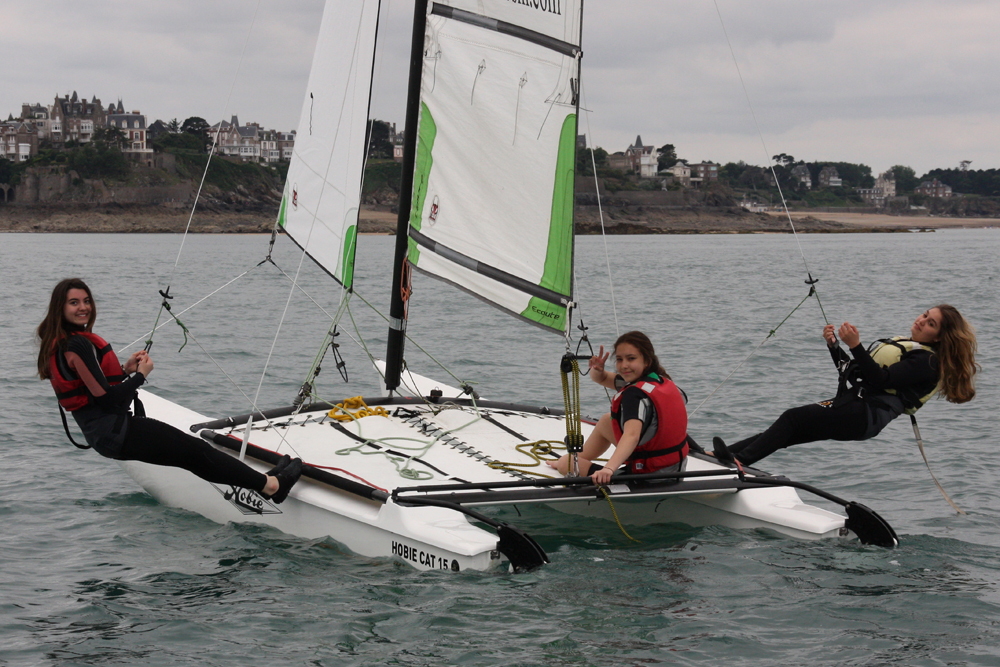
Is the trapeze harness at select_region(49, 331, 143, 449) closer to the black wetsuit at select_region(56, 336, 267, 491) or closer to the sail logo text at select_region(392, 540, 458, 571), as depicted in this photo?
the black wetsuit at select_region(56, 336, 267, 491)

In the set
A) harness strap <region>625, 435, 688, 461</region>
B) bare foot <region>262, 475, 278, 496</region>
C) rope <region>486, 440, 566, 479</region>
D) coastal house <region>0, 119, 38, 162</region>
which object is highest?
coastal house <region>0, 119, 38, 162</region>

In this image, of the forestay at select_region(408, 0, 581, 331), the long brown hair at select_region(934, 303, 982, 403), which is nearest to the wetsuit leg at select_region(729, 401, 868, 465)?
the long brown hair at select_region(934, 303, 982, 403)

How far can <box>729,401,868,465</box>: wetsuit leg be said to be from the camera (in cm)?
585

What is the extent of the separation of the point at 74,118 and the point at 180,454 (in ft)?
433

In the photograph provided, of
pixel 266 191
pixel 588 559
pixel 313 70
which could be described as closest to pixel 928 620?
pixel 588 559

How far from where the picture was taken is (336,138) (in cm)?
725

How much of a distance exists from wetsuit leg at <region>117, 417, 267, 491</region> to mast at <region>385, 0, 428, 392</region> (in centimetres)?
172

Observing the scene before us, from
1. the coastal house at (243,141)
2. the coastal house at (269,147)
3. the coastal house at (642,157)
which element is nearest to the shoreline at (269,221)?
the coastal house at (642,157)

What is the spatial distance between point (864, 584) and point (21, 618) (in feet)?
13.9

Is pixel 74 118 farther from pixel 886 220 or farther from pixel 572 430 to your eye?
pixel 572 430

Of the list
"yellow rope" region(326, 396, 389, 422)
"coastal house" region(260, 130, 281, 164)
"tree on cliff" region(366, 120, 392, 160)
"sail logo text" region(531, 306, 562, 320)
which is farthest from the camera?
"coastal house" region(260, 130, 281, 164)

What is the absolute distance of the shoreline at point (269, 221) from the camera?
8569 centimetres

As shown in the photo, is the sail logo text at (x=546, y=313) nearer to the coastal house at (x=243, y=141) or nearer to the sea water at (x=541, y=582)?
the sea water at (x=541, y=582)

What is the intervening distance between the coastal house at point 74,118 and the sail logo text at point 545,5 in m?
127
